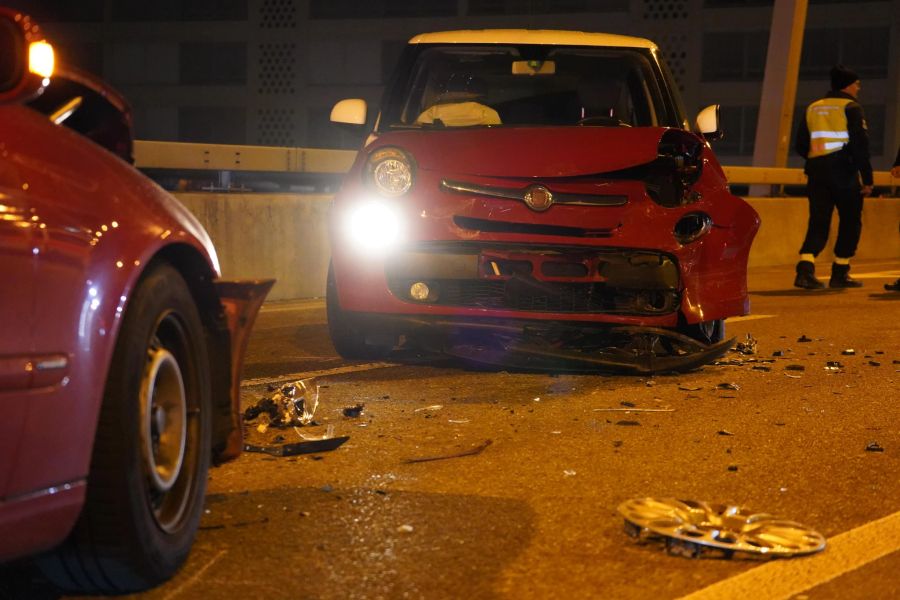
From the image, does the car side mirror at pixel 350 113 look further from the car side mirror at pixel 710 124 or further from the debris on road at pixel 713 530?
the debris on road at pixel 713 530

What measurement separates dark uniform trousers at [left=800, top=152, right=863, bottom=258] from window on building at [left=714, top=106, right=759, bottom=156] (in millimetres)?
61166

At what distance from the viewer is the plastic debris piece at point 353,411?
20.4ft

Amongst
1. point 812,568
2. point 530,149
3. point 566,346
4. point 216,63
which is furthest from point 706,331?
point 216,63

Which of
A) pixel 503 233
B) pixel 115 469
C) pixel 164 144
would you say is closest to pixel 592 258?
pixel 503 233

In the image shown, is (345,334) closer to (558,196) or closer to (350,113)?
(350,113)

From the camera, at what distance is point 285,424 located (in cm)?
598

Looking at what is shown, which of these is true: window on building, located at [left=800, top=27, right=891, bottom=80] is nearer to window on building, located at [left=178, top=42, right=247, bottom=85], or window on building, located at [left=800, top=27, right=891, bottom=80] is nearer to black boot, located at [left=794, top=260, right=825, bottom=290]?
window on building, located at [left=178, top=42, right=247, bottom=85]

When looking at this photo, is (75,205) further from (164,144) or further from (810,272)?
(810,272)

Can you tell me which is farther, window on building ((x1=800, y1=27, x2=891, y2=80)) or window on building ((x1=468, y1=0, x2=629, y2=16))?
window on building ((x1=468, y1=0, x2=629, y2=16))

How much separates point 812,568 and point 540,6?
77.3 meters

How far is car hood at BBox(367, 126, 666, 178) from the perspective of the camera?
281 inches

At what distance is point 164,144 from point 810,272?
579 centimetres

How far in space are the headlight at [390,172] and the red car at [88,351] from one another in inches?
127

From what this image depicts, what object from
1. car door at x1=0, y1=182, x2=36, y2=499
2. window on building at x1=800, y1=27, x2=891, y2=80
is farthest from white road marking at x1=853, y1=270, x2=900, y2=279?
window on building at x1=800, y1=27, x2=891, y2=80
